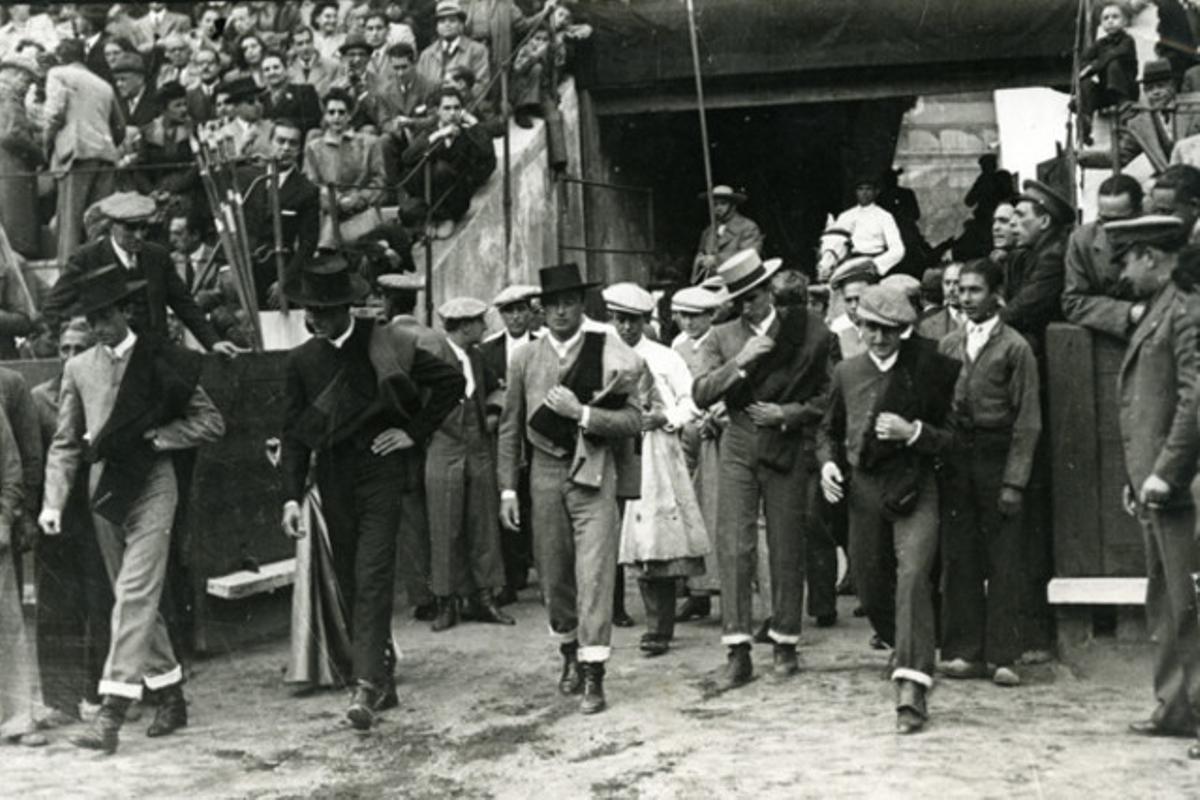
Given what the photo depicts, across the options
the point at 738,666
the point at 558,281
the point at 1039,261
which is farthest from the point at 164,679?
the point at 1039,261

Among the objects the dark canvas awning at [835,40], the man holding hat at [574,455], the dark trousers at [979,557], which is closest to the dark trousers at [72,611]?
the man holding hat at [574,455]

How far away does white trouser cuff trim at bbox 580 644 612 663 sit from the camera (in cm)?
895

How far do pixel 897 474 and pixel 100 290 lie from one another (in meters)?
3.97

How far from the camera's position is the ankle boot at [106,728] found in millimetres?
8539

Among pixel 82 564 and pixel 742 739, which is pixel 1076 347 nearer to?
pixel 742 739

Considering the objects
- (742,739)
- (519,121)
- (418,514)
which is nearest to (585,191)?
(519,121)

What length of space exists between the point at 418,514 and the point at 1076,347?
4220mm

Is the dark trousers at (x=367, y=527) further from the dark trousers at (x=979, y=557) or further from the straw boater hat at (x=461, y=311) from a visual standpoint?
the dark trousers at (x=979, y=557)

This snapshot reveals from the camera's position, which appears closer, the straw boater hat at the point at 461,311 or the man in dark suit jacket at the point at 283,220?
the straw boater hat at the point at 461,311

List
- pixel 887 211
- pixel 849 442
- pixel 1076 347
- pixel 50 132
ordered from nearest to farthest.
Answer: pixel 849 442 → pixel 1076 347 → pixel 50 132 → pixel 887 211

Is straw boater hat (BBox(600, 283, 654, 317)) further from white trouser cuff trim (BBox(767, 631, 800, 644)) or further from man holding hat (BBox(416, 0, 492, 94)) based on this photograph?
man holding hat (BBox(416, 0, 492, 94))

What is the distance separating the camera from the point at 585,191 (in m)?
17.6

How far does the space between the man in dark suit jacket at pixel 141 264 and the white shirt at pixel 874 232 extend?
7478 millimetres

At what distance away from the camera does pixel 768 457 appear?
940 centimetres
